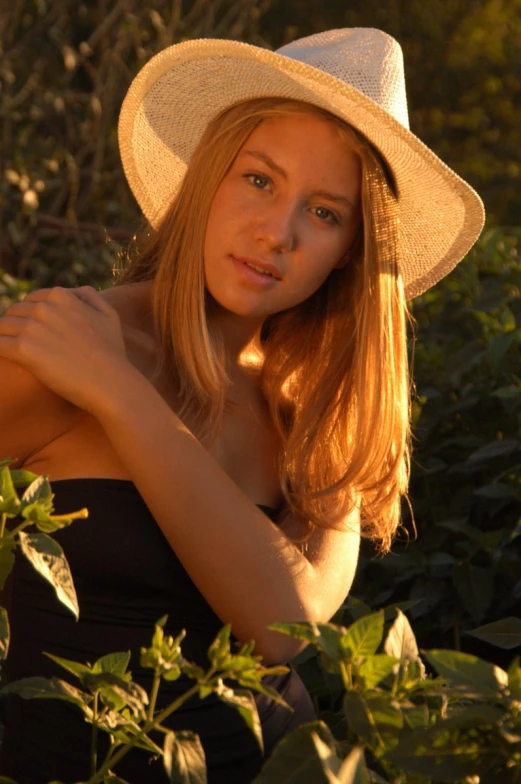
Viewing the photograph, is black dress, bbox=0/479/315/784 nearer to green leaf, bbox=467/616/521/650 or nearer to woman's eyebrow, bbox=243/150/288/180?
woman's eyebrow, bbox=243/150/288/180

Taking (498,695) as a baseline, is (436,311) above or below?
below

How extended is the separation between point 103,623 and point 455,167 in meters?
9.83

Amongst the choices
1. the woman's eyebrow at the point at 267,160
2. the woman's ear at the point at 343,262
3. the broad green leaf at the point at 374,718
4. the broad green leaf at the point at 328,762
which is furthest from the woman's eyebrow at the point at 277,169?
the broad green leaf at the point at 328,762

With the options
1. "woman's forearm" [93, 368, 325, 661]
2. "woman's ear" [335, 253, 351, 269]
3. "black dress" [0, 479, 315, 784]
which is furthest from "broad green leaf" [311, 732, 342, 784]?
"woman's ear" [335, 253, 351, 269]

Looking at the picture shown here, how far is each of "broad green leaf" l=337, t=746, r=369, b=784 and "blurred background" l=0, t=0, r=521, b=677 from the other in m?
0.45

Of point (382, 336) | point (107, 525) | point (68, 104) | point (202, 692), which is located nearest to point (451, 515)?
point (382, 336)

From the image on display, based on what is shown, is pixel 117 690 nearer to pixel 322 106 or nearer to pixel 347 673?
pixel 347 673

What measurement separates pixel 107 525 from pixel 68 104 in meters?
5.91

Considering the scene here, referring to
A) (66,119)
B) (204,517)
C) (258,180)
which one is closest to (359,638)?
(204,517)

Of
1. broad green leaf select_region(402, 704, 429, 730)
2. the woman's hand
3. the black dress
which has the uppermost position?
broad green leaf select_region(402, 704, 429, 730)

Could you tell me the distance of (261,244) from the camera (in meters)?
2.14

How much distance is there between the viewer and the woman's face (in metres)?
2.17

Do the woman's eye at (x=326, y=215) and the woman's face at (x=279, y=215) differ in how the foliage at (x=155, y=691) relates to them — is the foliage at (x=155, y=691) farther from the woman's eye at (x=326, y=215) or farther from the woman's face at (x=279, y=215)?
the woman's eye at (x=326, y=215)

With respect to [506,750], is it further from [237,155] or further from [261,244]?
[237,155]
